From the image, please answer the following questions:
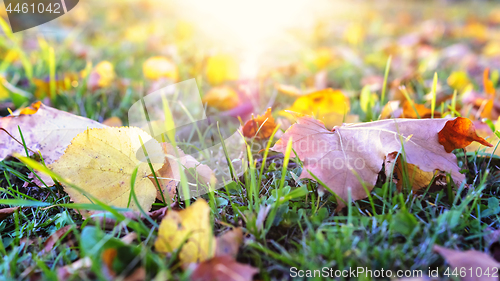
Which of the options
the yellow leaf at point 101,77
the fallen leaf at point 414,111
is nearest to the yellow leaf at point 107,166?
the fallen leaf at point 414,111

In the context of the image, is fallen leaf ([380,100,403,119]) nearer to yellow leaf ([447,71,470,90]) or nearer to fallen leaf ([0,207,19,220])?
yellow leaf ([447,71,470,90])

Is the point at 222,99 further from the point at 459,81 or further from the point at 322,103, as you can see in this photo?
the point at 459,81

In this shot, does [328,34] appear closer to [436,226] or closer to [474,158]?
[474,158]

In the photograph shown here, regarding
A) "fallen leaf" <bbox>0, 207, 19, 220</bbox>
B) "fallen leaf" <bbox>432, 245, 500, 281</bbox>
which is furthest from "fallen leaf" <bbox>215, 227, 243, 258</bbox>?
"fallen leaf" <bbox>0, 207, 19, 220</bbox>

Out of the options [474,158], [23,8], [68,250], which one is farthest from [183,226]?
[23,8]

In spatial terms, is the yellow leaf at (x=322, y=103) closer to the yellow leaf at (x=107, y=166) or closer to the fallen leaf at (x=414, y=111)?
the fallen leaf at (x=414, y=111)

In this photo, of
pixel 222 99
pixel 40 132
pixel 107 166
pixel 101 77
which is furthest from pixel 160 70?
pixel 107 166
